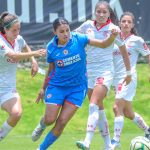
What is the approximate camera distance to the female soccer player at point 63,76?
38.9 ft

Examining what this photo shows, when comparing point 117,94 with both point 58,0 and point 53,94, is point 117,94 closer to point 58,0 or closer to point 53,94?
point 53,94

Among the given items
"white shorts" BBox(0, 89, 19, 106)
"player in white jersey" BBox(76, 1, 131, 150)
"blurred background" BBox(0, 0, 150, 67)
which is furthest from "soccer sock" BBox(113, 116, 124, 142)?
"blurred background" BBox(0, 0, 150, 67)

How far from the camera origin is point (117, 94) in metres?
14.4

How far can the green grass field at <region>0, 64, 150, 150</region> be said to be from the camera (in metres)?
14.8

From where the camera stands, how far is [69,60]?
11.9 metres

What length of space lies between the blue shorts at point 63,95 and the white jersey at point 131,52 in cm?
255

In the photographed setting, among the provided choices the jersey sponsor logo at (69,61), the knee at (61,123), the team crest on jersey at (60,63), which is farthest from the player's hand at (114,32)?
the knee at (61,123)

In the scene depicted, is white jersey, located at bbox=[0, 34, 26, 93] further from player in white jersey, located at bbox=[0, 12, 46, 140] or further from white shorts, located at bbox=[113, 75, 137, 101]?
white shorts, located at bbox=[113, 75, 137, 101]

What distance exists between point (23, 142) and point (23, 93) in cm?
504

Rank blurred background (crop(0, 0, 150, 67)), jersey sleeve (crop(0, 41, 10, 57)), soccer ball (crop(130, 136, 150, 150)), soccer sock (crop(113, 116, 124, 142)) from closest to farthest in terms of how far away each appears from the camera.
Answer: soccer ball (crop(130, 136, 150, 150))
jersey sleeve (crop(0, 41, 10, 57))
soccer sock (crop(113, 116, 124, 142))
blurred background (crop(0, 0, 150, 67))

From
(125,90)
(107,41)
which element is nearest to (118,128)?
(125,90)

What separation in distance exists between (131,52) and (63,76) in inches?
108

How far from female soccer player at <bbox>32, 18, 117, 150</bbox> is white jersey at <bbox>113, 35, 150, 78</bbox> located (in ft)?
8.09

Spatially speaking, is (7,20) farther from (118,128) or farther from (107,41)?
(118,128)
